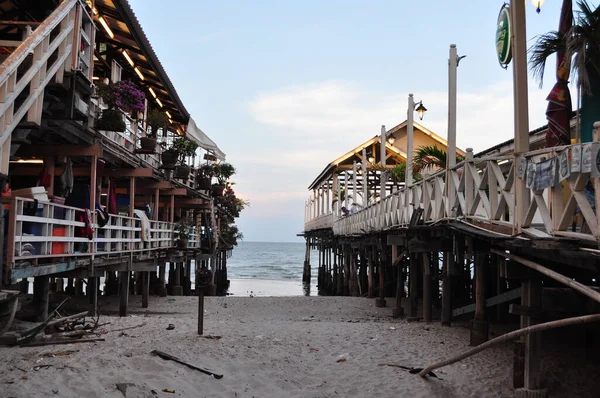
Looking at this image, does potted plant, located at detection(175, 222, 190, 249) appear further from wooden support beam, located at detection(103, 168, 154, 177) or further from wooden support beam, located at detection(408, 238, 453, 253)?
wooden support beam, located at detection(408, 238, 453, 253)

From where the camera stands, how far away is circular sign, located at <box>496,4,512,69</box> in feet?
22.5

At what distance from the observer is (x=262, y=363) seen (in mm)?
8484

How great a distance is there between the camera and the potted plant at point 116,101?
11117mm

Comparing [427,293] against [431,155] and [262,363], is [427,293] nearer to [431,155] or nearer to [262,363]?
[431,155]

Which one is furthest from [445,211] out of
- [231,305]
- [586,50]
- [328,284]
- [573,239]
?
[328,284]

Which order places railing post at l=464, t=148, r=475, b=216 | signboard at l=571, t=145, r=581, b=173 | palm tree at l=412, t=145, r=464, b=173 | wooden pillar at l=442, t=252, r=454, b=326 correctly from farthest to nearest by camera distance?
palm tree at l=412, t=145, r=464, b=173 < wooden pillar at l=442, t=252, r=454, b=326 < railing post at l=464, t=148, r=475, b=216 < signboard at l=571, t=145, r=581, b=173

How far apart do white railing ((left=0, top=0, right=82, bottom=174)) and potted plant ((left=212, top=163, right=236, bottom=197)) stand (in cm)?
1525

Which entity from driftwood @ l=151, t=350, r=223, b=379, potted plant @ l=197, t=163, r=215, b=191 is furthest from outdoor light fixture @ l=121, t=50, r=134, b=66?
driftwood @ l=151, t=350, r=223, b=379

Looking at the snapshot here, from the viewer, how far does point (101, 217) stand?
11312mm

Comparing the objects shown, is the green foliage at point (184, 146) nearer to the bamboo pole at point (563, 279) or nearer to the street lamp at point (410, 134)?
the street lamp at point (410, 134)

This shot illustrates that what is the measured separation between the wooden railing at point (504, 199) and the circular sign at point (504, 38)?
1215 millimetres

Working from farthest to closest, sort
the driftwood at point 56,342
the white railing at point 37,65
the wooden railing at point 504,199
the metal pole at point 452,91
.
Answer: the metal pole at point 452,91 → the driftwood at point 56,342 → the white railing at point 37,65 → the wooden railing at point 504,199

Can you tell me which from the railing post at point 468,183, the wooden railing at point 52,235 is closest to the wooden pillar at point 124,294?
the wooden railing at point 52,235

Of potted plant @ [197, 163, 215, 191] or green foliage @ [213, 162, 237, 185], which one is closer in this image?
potted plant @ [197, 163, 215, 191]
